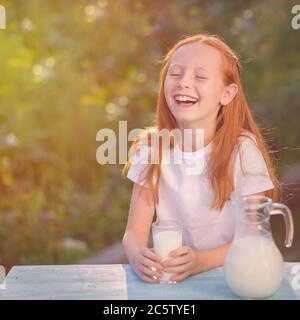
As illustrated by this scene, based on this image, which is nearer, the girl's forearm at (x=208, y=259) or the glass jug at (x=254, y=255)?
the glass jug at (x=254, y=255)

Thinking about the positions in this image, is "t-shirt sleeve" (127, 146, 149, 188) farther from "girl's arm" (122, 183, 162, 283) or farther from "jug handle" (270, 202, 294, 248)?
"jug handle" (270, 202, 294, 248)

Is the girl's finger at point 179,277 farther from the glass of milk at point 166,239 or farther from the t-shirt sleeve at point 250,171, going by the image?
the t-shirt sleeve at point 250,171

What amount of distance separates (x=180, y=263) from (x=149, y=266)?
46 mm

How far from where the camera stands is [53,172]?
2510 millimetres

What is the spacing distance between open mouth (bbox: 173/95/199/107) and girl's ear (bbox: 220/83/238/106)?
8 centimetres

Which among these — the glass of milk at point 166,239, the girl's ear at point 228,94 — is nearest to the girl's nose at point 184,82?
the girl's ear at point 228,94

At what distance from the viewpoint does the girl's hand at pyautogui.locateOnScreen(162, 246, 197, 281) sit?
101cm

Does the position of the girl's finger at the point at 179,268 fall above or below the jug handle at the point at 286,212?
below

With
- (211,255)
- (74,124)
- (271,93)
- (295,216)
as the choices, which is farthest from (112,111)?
(211,255)

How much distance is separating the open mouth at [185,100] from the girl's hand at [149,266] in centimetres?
29

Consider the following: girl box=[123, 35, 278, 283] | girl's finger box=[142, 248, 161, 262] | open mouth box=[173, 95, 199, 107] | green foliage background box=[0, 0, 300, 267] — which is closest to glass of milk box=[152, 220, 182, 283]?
girl's finger box=[142, 248, 161, 262]

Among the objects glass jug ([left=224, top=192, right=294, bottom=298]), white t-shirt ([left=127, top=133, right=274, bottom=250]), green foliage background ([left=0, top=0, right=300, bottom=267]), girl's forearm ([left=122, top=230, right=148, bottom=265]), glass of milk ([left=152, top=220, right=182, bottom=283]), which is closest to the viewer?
glass jug ([left=224, top=192, right=294, bottom=298])

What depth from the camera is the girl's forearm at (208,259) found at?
1049 mm
